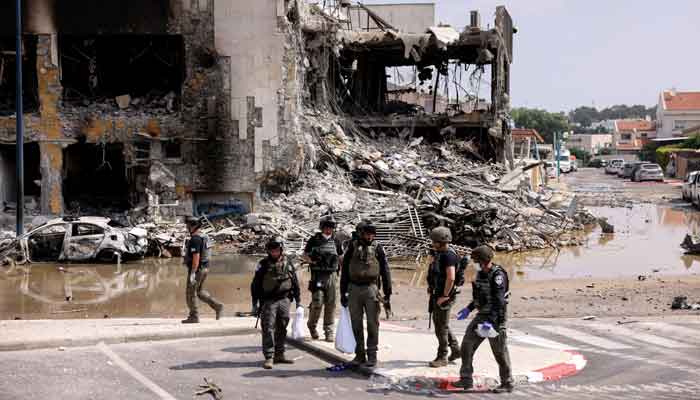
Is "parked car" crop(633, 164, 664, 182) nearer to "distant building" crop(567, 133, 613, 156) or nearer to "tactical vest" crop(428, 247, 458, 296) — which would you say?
"tactical vest" crop(428, 247, 458, 296)

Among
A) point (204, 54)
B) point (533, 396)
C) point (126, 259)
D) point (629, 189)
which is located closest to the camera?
point (533, 396)

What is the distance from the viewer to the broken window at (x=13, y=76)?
28719mm

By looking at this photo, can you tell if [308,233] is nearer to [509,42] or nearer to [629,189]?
[509,42]

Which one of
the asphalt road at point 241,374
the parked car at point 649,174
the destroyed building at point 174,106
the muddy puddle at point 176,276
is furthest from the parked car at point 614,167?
the asphalt road at point 241,374

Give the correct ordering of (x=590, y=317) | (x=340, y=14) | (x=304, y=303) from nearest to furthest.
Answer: (x=590, y=317)
(x=304, y=303)
(x=340, y=14)

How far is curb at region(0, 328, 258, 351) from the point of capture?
37.2 ft

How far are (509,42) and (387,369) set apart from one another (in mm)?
34803

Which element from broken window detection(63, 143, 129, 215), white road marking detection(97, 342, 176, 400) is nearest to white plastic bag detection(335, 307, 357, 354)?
white road marking detection(97, 342, 176, 400)

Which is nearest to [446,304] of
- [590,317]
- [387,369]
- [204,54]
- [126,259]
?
[387,369]

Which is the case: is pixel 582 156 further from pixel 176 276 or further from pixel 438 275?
pixel 438 275

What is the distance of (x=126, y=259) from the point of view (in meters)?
23.7

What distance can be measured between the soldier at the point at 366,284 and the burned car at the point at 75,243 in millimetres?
14019

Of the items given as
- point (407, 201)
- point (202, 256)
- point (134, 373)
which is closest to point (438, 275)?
point (134, 373)

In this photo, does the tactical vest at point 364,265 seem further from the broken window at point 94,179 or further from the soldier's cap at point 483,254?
the broken window at point 94,179
